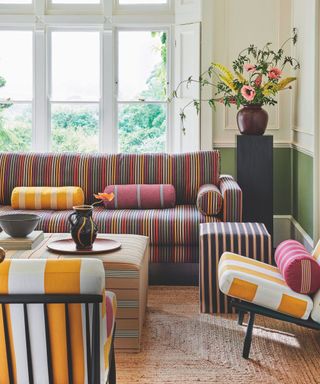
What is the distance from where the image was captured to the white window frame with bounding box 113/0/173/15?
20.6 ft

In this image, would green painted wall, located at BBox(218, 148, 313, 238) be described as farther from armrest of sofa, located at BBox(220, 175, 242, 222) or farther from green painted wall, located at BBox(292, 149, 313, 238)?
armrest of sofa, located at BBox(220, 175, 242, 222)

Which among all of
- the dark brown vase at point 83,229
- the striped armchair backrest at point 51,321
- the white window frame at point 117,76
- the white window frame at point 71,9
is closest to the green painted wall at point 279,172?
the white window frame at point 117,76

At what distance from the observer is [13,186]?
213 inches

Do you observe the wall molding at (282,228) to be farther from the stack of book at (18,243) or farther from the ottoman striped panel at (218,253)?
the stack of book at (18,243)

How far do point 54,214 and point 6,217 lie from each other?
3.72 ft

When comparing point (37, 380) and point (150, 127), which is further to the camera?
point (150, 127)

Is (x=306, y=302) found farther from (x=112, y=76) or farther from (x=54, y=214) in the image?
(x=112, y=76)

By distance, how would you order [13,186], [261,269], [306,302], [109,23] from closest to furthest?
[306,302] → [261,269] → [13,186] → [109,23]

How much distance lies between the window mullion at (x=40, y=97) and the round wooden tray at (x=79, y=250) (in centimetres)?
261

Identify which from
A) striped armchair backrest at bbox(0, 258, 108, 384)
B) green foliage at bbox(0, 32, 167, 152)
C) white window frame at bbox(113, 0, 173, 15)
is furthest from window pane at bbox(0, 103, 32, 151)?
striped armchair backrest at bbox(0, 258, 108, 384)

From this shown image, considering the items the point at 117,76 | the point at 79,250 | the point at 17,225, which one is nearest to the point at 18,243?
the point at 17,225

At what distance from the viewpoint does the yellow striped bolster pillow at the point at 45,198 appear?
16.8ft

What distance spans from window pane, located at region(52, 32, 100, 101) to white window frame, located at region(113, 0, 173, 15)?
1.01 feet

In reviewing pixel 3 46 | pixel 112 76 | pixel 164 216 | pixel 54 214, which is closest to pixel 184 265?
pixel 164 216
